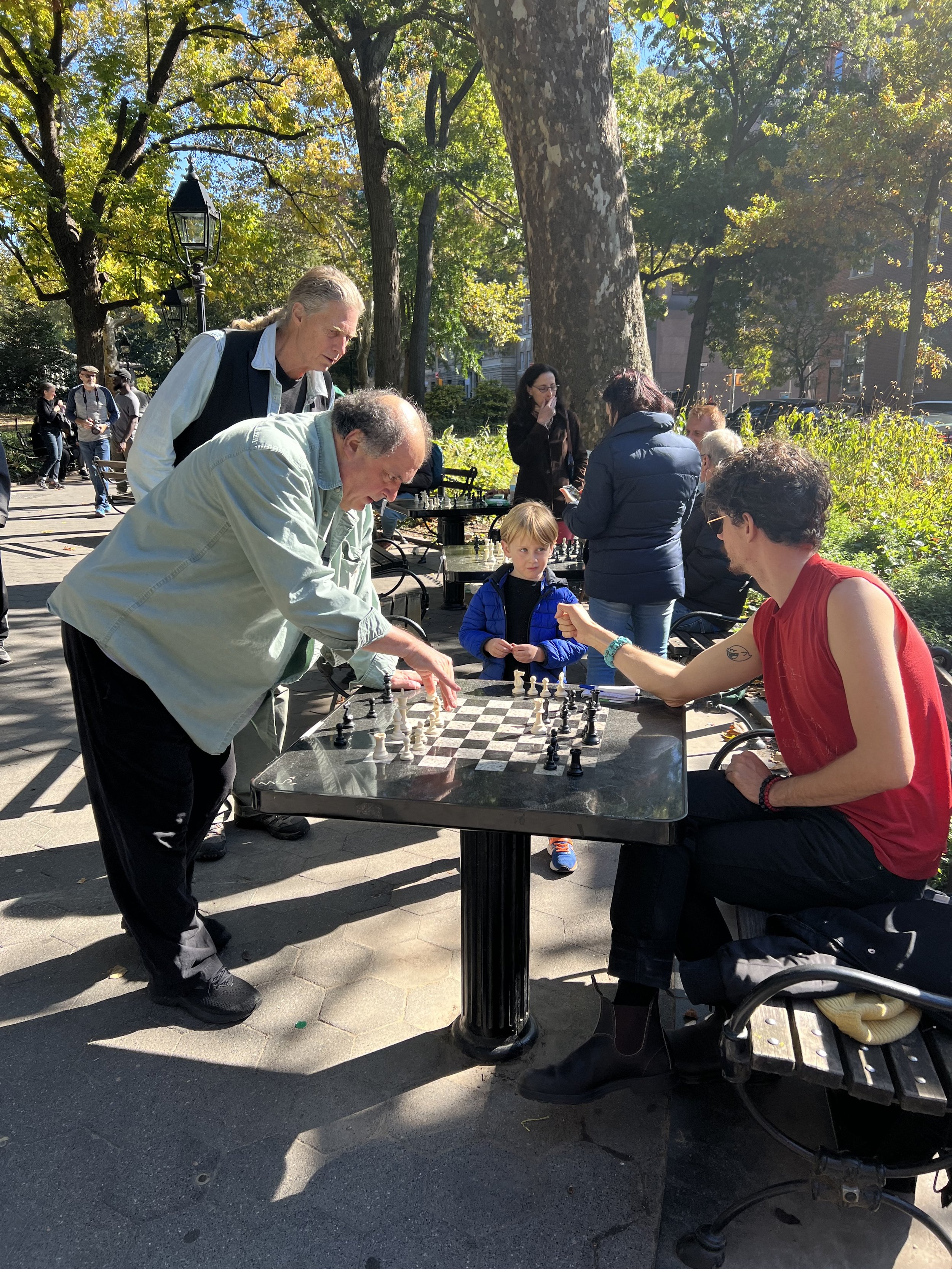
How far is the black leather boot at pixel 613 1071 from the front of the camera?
2379mm

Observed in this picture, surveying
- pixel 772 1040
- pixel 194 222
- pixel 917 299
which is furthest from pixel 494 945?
pixel 917 299

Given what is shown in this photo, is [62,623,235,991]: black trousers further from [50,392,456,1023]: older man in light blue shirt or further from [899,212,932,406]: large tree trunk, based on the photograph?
[899,212,932,406]: large tree trunk

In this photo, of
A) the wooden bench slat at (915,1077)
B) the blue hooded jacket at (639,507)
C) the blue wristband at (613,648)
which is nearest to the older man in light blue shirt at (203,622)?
the blue wristband at (613,648)

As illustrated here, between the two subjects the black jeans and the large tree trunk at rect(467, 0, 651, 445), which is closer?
the black jeans

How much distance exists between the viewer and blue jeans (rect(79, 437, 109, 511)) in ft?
48.1

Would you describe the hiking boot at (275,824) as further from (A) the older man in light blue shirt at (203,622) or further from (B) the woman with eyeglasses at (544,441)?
(B) the woman with eyeglasses at (544,441)

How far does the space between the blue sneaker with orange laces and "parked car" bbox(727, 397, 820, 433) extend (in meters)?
7.80

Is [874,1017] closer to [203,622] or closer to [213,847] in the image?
[203,622]

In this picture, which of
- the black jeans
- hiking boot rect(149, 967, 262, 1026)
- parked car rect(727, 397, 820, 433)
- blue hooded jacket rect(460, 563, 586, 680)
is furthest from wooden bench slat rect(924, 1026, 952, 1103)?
parked car rect(727, 397, 820, 433)

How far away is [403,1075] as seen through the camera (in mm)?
2586

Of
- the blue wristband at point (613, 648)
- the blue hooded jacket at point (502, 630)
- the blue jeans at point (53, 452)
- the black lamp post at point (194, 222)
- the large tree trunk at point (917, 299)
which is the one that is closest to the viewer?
the blue wristband at point (613, 648)

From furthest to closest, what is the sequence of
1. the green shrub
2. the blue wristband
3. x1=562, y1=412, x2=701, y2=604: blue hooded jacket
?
1. the green shrub
2. x1=562, y1=412, x2=701, y2=604: blue hooded jacket
3. the blue wristband

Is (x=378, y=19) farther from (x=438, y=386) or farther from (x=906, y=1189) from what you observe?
(x=438, y=386)

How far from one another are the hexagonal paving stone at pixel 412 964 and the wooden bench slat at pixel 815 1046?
1443mm
